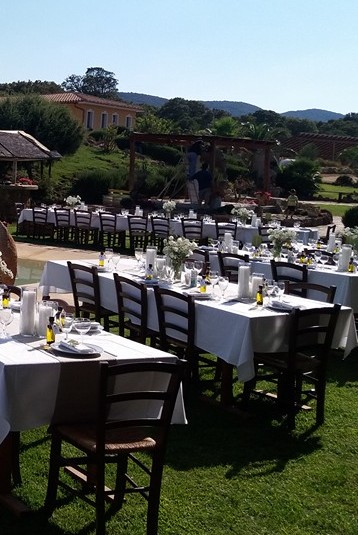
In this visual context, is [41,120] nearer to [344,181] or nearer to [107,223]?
[344,181]

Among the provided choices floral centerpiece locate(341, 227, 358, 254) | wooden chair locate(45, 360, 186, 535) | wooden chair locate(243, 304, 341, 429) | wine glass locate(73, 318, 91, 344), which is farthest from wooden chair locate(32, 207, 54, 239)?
wooden chair locate(45, 360, 186, 535)

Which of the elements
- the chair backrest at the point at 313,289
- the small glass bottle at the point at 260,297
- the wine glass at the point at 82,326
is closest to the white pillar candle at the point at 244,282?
the small glass bottle at the point at 260,297

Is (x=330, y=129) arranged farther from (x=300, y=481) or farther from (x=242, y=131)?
(x=300, y=481)

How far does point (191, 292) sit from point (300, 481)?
2816mm

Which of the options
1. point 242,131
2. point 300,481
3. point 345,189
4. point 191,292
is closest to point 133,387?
point 300,481

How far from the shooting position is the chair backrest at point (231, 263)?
1134cm

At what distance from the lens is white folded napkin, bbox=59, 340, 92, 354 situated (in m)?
5.80

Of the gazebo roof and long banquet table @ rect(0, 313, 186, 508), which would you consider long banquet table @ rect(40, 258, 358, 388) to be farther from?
the gazebo roof

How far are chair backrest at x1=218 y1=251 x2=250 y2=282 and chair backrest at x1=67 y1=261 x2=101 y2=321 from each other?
1.84m

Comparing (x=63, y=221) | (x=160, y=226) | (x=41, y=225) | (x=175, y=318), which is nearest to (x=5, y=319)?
(x=175, y=318)

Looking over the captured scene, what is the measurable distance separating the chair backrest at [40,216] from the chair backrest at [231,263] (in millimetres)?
10652

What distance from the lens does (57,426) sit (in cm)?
559

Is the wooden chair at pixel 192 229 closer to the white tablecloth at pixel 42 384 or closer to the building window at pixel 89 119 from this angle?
the white tablecloth at pixel 42 384

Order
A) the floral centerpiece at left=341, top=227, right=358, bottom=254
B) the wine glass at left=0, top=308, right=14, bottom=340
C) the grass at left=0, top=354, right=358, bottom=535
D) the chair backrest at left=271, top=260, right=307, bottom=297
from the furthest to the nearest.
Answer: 1. the floral centerpiece at left=341, top=227, right=358, bottom=254
2. the chair backrest at left=271, top=260, right=307, bottom=297
3. the wine glass at left=0, top=308, right=14, bottom=340
4. the grass at left=0, top=354, right=358, bottom=535
